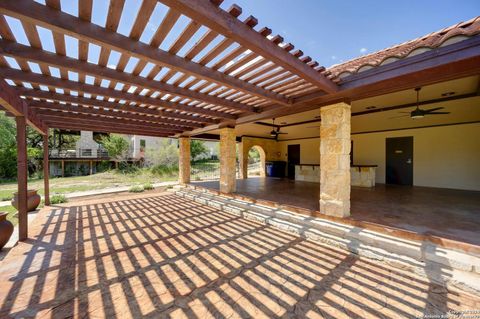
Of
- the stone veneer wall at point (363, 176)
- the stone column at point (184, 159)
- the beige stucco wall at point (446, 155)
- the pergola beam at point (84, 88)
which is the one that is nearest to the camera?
the pergola beam at point (84, 88)

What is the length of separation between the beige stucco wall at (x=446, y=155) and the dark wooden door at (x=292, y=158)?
406 centimetres

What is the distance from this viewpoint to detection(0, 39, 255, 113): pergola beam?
7.03 feet

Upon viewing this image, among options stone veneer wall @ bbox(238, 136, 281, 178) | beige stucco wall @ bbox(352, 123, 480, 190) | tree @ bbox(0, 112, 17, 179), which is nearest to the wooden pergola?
beige stucco wall @ bbox(352, 123, 480, 190)

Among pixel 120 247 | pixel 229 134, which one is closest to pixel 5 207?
pixel 120 247

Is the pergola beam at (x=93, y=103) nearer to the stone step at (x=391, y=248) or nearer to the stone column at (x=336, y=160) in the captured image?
the stone step at (x=391, y=248)

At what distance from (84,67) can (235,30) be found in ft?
6.93

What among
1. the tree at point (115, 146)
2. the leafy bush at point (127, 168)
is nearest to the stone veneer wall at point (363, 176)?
the leafy bush at point (127, 168)

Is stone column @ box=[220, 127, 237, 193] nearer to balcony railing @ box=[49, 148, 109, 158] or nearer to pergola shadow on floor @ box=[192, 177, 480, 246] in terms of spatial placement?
pergola shadow on floor @ box=[192, 177, 480, 246]

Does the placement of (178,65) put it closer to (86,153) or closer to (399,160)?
(399,160)

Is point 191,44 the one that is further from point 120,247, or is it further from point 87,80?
point 120,247

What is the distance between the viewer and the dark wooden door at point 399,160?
310 inches

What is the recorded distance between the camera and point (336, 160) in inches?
142

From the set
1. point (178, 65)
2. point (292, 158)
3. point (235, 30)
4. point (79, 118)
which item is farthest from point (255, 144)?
point (235, 30)

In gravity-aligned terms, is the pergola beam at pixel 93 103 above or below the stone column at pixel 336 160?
above
